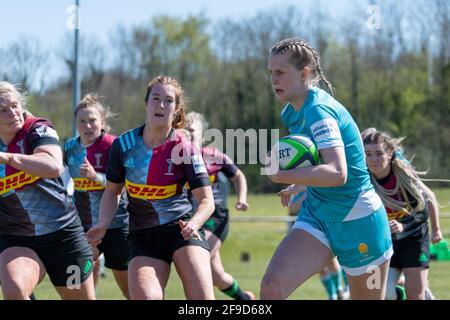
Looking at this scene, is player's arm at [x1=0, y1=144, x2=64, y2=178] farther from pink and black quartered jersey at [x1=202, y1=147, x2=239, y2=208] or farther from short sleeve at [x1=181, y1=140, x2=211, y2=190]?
pink and black quartered jersey at [x1=202, y1=147, x2=239, y2=208]

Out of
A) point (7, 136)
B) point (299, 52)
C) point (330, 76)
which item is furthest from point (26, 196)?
point (330, 76)

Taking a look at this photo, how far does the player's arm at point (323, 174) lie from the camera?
4.48 m

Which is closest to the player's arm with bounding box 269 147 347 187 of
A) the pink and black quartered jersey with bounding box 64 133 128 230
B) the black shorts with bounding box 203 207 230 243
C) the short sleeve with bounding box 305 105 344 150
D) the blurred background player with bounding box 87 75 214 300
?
the short sleeve with bounding box 305 105 344 150

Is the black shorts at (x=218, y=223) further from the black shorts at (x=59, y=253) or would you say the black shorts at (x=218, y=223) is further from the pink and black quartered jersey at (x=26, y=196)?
the pink and black quartered jersey at (x=26, y=196)

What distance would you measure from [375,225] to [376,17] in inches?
177

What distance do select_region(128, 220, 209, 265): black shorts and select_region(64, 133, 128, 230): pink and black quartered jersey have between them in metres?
2.29

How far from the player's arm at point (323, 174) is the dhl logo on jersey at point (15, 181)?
70.9 inches

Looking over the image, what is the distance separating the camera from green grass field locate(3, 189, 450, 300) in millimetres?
10727

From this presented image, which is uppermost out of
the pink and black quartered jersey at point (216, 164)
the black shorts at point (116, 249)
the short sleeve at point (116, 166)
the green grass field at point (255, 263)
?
the short sleeve at point (116, 166)

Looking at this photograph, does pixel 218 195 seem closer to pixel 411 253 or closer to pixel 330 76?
pixel 411 253

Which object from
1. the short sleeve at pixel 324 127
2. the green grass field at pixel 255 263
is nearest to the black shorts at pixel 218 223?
the green grass field at pixel 255 263

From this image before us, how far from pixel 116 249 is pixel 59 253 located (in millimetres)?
2173
